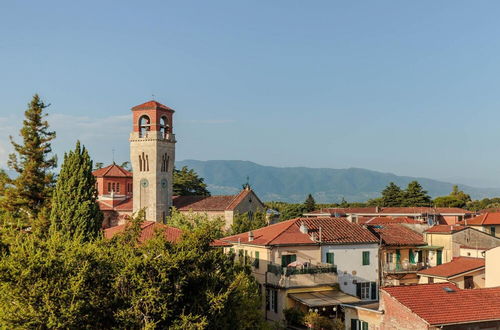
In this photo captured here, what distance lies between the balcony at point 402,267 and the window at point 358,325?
416 inches

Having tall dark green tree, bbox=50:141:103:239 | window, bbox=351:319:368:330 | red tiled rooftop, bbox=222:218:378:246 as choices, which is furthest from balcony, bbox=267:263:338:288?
tall dark green tree, bbox=50:141:103:239

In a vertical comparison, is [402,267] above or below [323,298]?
above

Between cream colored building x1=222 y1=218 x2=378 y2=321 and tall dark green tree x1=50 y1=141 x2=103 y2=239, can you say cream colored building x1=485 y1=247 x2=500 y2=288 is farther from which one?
tall dark green tree x1=50 y1=141 x2=103 y2=239

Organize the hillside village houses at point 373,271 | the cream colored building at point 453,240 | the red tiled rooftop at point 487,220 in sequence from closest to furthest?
the hillside village houses at point 373,271, the cream colored building at point 453,240, the red tiled rooftop at point 487,220

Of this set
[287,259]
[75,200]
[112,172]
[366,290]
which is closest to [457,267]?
[366,290]

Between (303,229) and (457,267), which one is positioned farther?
(303,229)

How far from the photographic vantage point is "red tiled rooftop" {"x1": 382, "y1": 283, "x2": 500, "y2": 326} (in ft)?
76.5

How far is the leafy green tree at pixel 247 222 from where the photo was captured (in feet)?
177

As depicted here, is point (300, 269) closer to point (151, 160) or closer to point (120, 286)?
point (120, 286)

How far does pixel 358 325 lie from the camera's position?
28.2m

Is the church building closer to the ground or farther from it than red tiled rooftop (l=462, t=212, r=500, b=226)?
farther from it

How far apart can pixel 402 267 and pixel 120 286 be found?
968 inches

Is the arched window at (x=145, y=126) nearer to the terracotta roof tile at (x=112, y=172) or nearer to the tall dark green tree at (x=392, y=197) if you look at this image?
the terracotta roof tile at (x=112, y=172)

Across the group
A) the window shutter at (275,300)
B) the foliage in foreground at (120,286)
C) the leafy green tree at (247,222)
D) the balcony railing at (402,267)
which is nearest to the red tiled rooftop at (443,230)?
the balcony railing at (402,267)
